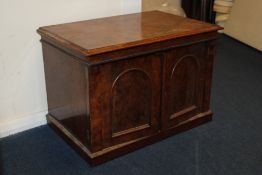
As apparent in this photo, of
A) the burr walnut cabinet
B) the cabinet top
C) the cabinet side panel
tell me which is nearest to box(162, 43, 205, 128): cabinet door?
the burr walnut cabinet

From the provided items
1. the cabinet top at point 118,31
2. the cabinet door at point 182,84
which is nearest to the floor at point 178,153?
the cabinet door at point 182,84

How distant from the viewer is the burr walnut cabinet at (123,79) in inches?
68.1

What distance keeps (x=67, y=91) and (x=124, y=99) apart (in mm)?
318

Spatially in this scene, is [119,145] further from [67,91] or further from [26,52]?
[26,52]

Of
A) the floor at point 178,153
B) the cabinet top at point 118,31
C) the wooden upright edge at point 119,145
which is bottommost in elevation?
the floor at point 178,153

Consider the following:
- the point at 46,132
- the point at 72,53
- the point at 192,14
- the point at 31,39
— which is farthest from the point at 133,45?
the point at 192,14

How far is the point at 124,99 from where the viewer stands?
183 centimetres

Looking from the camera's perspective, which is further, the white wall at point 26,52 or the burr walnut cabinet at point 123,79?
the white wall at point 26,52

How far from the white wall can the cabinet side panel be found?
0.08m

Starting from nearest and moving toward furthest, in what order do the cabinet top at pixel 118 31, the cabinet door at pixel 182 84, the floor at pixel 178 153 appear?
the cabinet top at pixel 118 31, the floor at pixel 178 153, the cabinet door at pixel 182 84

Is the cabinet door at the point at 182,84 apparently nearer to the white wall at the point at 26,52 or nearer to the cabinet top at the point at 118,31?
the cabinet top at the point at 118,31

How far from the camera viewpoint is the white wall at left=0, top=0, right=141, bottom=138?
1.96 m

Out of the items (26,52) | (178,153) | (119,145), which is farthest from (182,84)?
(26,52)

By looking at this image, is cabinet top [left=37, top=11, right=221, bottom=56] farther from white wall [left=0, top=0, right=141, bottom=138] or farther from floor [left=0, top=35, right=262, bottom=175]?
floor [left=0, top=35, right=262, bottom=175]
